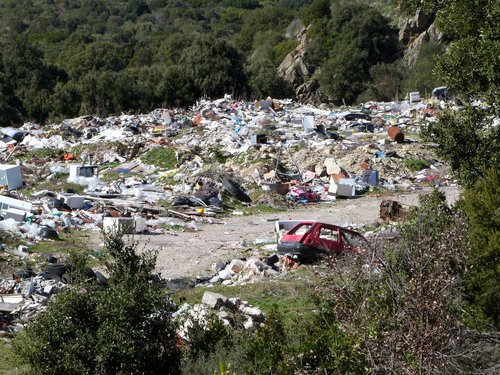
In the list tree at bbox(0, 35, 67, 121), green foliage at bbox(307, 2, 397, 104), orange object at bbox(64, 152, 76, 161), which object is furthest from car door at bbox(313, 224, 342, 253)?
green foliage at bbox(307, 2, 397, 104)

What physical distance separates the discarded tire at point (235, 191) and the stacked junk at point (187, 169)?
32mm

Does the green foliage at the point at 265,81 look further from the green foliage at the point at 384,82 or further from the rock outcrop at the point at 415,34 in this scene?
the rock outcrop at the point at 415,34

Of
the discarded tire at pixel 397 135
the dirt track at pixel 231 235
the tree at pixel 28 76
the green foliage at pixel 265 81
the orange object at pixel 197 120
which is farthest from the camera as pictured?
the green foliage at pixel 265 81

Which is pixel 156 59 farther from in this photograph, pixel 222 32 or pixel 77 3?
pixel 77 3

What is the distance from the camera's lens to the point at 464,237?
289 inches

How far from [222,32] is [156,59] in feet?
91.5

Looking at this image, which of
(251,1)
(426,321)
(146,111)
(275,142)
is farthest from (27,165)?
(251,1)

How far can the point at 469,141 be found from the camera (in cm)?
964

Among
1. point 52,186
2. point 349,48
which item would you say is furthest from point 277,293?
point 349,48

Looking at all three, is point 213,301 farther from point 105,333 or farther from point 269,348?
point 105,333

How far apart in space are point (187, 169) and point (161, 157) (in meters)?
2.18

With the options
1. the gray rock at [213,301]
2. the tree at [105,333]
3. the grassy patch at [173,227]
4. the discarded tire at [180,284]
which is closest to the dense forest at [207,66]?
the grassy patch at [173,227]

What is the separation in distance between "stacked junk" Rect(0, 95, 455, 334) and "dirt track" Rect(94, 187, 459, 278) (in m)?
0.56

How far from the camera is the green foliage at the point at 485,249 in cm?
739
